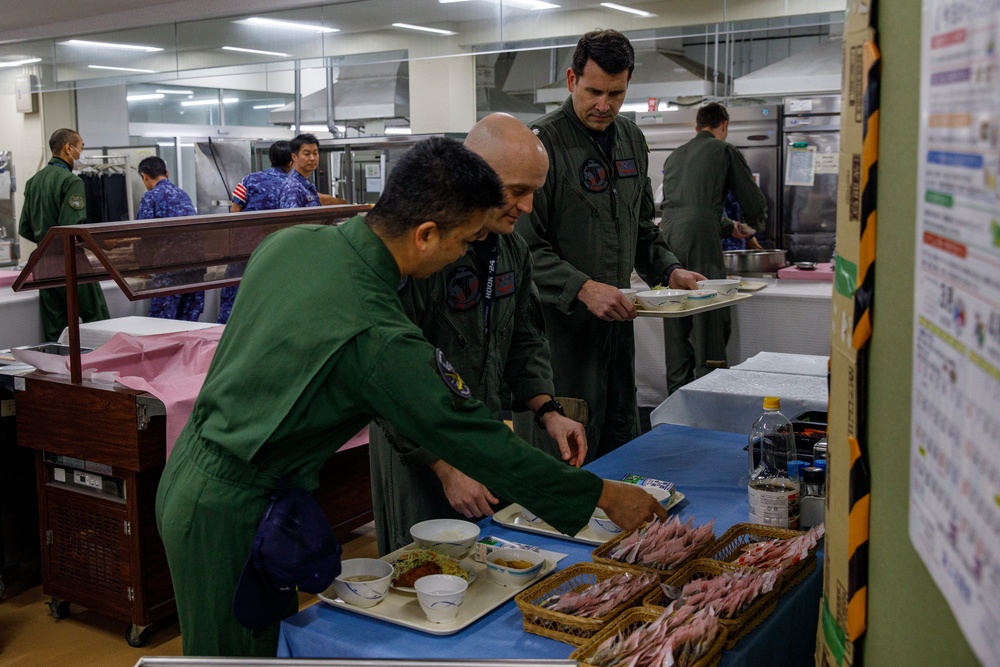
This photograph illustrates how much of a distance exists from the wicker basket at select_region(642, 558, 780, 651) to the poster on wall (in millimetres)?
840

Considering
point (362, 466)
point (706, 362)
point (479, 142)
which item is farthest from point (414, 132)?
point (479, 142)

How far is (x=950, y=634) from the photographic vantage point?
730mm

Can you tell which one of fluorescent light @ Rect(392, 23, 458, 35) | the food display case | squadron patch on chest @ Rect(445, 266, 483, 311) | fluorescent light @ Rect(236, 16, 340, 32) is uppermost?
fluorescent light @ Rect(236, 16, 340, 32)

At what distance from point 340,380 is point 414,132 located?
25.7 ft

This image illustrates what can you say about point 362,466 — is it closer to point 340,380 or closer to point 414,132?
point 340,380

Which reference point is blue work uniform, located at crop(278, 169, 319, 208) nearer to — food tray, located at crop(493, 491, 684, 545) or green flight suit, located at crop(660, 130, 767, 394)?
green flight suit, located at crop(660, 130, 767, 394)

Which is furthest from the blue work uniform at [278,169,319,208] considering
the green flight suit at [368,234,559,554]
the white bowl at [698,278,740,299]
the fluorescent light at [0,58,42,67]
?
the green flight suit at [368,234,559,554]

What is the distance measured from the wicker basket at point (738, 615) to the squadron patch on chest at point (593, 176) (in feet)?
5.27

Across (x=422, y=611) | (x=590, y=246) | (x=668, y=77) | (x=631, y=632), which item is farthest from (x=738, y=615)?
(x=668, y=77)

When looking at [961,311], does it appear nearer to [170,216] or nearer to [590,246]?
[590,246]

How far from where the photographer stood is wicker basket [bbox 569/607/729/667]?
1427mm

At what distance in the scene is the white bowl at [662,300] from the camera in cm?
298

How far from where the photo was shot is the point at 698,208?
604 cm

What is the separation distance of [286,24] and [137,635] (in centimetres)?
603
